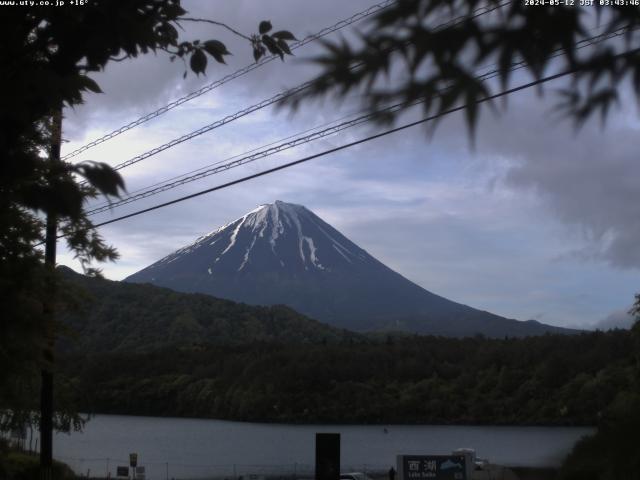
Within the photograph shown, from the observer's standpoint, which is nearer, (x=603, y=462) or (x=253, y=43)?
(x=253, y=43)

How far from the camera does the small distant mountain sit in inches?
3398

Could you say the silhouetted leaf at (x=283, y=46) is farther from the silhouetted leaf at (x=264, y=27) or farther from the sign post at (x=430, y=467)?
the sign post at (x=430, y=467)

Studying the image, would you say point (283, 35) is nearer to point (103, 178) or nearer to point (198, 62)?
point (198, 62)

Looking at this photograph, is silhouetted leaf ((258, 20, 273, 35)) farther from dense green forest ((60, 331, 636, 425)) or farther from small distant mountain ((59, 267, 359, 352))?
dense green forest ((60, 331, 636, 425))

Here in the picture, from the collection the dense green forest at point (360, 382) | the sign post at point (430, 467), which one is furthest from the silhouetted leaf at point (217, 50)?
the dense green forest at point (360, 382)


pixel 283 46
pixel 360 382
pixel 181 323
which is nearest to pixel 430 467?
pixel 283 46

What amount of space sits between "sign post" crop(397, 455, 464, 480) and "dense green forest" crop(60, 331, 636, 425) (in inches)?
2054

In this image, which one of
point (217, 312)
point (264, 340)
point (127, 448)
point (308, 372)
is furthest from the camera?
point (217, 312)

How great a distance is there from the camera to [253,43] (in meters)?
6.29

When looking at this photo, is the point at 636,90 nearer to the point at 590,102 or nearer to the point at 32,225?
the point at 590,102

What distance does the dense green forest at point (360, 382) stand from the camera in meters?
82.2

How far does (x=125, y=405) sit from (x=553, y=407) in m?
39.9

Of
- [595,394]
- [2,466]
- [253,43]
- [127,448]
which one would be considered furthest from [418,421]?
[253,43]

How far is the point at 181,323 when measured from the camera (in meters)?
106
